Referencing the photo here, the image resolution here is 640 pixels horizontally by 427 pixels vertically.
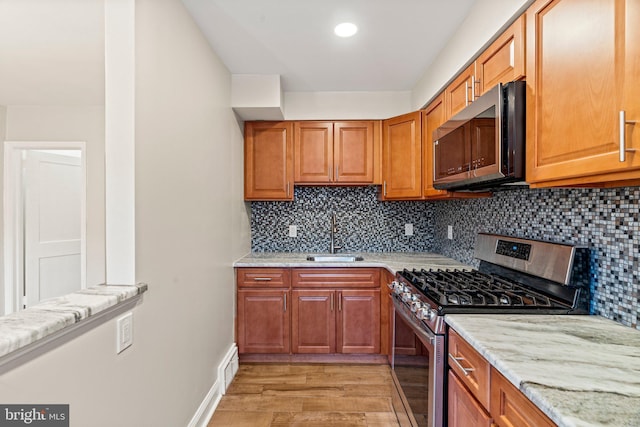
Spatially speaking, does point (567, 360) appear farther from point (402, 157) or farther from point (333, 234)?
point (333, 234)

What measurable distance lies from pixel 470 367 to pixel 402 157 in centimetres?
205

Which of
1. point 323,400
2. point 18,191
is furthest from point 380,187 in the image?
point 18,191

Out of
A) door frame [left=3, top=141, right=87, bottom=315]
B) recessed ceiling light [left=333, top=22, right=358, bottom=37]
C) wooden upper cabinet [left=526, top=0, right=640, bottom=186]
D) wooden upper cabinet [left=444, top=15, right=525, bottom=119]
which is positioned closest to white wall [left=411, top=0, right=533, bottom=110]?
wooden upper cabinet [left=444, top=15, right=525, bottom=119]

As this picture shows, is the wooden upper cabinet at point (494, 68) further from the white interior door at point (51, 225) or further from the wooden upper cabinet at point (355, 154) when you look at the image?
the white interior door at point (51, 225)

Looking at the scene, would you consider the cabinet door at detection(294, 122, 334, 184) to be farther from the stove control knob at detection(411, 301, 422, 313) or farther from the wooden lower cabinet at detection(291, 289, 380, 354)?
the stove control knob at detection(411, 301, 422, 313)

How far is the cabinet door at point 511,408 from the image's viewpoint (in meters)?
0.83

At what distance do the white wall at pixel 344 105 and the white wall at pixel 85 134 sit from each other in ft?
5.79

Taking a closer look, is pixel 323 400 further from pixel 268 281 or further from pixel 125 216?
pixel 125 216

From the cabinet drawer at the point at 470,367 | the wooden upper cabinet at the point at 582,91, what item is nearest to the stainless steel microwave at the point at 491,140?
the wooden upper cabinet at the point at 582,91

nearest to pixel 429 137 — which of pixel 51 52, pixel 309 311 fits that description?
pixel 309 311

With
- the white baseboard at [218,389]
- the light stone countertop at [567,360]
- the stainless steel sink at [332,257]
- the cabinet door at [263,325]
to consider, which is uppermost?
the light stone countertop at [567,360]

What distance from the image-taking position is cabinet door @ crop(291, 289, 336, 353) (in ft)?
9.37

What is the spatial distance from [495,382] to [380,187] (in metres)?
2.51

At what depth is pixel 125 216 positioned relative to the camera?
133 cm
